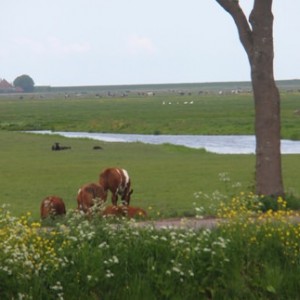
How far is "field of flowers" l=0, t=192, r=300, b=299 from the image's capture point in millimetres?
10922

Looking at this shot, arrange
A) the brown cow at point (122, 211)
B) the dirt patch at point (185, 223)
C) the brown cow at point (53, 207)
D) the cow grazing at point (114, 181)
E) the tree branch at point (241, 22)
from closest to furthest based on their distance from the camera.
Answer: the dirt patch at point (185, 223), the brown cow at point (122, 211), the brown cow at point (53, 207), the tree branch at point (241, 22), the cow grazing at point (114, 181)

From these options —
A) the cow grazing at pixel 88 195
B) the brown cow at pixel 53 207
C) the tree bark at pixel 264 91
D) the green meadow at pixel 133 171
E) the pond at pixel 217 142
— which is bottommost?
the pond at pixel 217 142

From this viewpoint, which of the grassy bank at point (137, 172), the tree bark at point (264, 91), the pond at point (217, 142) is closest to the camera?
the tree bark at point (264, 91)

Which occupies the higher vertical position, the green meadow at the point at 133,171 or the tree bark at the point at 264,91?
the tree bark at the point at 264,91

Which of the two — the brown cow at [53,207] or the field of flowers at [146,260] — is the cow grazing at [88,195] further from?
the field of flowers at [146,260]

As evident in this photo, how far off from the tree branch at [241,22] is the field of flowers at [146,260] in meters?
5.51

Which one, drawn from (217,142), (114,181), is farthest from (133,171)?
(217,142)

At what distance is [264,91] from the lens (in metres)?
17.1

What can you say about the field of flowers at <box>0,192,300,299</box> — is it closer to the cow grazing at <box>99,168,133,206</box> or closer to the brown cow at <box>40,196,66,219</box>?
the brown cow at <box>40,196,66,219</box>

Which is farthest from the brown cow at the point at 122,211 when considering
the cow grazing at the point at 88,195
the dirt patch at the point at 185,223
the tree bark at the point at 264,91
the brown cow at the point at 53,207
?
the tree bark at the point at 264,91

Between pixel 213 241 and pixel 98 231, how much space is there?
1.55m

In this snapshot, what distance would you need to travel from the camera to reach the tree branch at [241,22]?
682 inches

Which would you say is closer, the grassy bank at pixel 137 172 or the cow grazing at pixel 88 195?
the cow grazing at pixel 88 195

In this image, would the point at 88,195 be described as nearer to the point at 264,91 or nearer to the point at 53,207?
the point at 53,207
